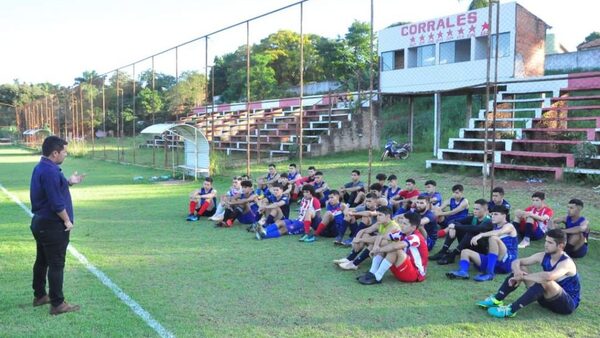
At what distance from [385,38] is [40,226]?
26369 mm

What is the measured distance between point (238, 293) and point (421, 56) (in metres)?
23.5

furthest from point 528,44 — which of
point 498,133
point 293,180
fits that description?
point 293,180

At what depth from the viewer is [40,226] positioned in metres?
4.68

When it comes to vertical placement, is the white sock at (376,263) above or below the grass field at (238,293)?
above

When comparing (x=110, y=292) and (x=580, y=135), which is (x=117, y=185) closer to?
(x=110, y=292)

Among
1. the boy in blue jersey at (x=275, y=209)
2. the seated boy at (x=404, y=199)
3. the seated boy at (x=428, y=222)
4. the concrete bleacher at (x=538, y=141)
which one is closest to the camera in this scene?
the seated boy at (x=428, y=222)

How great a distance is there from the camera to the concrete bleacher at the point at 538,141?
41.6 feet

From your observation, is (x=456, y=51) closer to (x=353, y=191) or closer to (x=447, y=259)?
(x=353, y=191)

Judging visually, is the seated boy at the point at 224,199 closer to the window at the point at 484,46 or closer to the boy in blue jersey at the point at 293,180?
the boy in blue jersey at the point at 293,180

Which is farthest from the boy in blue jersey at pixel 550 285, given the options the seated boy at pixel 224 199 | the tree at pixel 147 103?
the tree at pixel 147 103

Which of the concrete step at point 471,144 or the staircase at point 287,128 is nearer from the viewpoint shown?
the concrete step at point 471,144

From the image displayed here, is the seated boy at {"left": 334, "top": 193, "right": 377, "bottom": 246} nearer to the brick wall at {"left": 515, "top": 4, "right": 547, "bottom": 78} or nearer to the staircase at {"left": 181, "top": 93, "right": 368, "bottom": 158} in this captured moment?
the staircase at {"left": 181, "top": 93, "right": 368, "bottom": 158}

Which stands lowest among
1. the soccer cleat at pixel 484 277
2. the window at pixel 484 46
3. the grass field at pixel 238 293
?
the grass field at pixel 238 293

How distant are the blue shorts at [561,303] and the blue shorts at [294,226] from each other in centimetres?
442
